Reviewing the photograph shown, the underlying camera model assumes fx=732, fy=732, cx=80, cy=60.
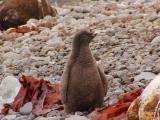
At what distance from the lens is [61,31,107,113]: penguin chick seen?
784cm

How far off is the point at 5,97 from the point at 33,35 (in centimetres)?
494

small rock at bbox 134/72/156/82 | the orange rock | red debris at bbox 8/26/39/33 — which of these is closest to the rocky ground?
small rock at bbox 134/72/156/82

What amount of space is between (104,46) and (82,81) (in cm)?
414

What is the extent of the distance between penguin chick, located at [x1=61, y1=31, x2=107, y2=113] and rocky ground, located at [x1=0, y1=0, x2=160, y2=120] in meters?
0.27

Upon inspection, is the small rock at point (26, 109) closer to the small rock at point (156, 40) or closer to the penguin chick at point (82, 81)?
the penguin chick at point (82, 81)

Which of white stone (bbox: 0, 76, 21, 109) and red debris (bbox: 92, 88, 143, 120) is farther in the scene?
white stone (bbox: 0, 76, 21, 109)

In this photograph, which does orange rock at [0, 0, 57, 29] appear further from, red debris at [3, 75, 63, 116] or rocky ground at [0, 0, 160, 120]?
red debris at [3, 75, 63, 116]

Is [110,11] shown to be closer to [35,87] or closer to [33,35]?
[33,35]

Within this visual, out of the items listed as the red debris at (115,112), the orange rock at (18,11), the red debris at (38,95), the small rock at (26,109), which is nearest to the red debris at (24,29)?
the orange rock at (18,11)

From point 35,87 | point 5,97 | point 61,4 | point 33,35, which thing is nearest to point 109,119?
point 35,87

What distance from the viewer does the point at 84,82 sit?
7836mm

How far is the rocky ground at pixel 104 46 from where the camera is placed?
9.56 meters

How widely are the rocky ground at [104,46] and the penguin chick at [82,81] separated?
0.27 meters

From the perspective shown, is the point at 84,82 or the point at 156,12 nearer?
the point at 84,82
